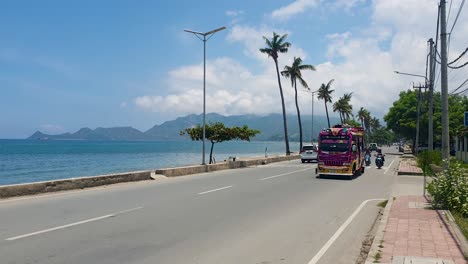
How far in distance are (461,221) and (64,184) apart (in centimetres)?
1311

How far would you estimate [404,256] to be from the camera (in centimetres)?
702

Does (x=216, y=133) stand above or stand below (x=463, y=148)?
above

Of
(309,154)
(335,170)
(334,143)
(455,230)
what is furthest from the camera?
(309,154)

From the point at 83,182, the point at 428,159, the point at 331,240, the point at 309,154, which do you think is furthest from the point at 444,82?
the point at 309,154

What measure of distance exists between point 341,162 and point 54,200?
1454 centimetres

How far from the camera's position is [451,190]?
11977 mm

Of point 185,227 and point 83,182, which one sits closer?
point 185,227

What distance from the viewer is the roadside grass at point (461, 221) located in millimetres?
8836

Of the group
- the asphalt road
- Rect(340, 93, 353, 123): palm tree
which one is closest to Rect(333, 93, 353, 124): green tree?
Rect(340, 93, 353, 123): palm tree

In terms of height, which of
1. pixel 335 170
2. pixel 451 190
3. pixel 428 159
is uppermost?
pixel 428 159

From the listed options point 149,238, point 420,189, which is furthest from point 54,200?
point 420,189

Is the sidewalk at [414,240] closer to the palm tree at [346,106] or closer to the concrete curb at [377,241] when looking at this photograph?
the concrete curb at [377,241]

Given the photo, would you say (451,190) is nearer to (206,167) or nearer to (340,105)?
(206,167)

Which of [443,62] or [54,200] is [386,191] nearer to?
[443,62]
